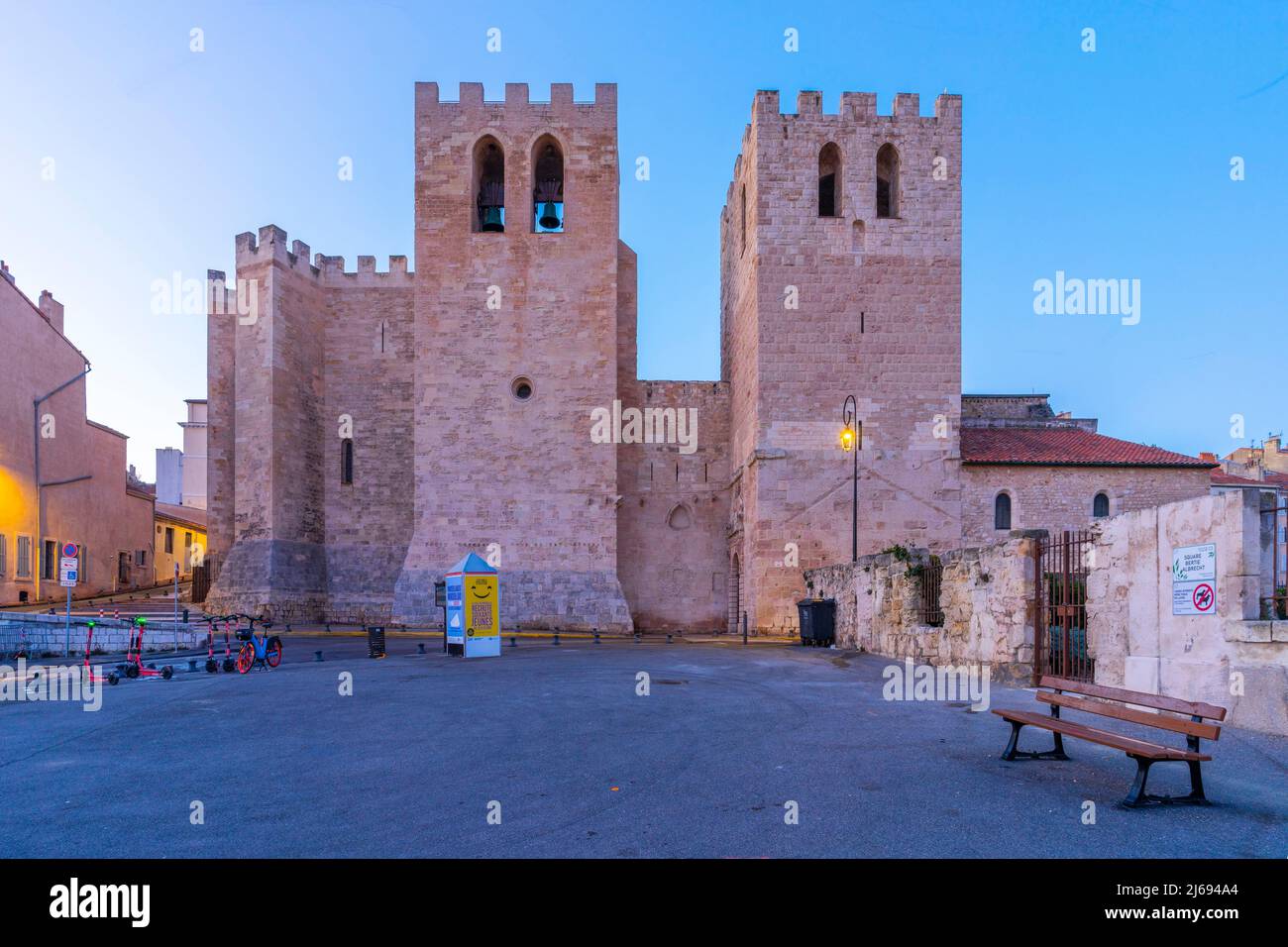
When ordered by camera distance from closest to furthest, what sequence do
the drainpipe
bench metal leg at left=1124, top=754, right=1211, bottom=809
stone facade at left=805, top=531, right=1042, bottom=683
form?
bench metal leg at left=1124, top=754, right=1211, bottom=809 < stone facade at left=805, top=531, right=1042, bottom=683 < the drainpipe

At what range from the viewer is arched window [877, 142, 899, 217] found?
→ 24.4 m

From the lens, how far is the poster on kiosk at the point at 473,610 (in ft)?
52.5

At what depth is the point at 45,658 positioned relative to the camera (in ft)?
50.7

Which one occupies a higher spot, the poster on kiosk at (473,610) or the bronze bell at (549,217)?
the bronze bell at (549,217)

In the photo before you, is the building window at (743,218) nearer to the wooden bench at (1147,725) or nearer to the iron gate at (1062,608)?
the iron gate at (1062,608)

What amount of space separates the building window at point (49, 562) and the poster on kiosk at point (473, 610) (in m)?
17.4

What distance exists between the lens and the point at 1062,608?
378 inches

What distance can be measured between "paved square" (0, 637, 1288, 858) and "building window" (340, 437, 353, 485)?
18.8 m

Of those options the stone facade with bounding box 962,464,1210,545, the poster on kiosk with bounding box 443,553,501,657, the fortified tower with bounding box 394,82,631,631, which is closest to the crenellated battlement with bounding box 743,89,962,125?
the fortified tower with bounding box 394,82,631,631

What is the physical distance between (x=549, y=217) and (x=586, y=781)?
24311 mm

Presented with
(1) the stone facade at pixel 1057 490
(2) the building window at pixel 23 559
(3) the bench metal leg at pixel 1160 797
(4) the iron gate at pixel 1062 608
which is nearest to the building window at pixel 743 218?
(1) the stone facade at pixel 1057 490

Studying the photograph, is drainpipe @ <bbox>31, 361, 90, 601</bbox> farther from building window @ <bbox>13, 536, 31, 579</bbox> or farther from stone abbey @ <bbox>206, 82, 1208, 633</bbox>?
stone abbey @ <bbox>206, 82, 1208, 633</bbox>

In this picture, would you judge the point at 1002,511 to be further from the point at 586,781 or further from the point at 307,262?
the point at 307,262

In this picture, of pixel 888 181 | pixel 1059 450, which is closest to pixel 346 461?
pixel 888 181
